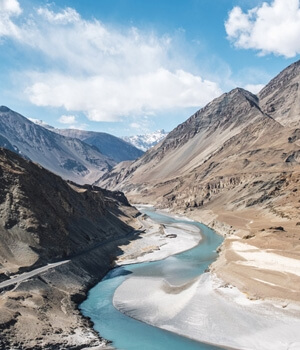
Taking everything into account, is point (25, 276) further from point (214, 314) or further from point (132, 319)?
point (214, 314)

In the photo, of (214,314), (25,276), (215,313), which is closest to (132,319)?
(214,314)

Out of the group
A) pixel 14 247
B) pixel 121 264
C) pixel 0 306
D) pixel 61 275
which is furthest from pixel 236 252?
pixel 0 306

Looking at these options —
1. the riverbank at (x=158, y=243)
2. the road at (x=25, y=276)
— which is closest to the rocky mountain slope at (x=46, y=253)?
the road at (x=25, y=276)

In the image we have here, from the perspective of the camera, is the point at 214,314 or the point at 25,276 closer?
the point at 214,314

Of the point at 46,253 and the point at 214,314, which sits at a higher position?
the point at 46,253

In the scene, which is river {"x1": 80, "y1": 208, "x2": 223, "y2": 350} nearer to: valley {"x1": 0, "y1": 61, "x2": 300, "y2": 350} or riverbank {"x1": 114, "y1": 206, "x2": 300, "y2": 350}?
valley {"x1": 0, "y1": 61, "x2": 300, "y2": 350}

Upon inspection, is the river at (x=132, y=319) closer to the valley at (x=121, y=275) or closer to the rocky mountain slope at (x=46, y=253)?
the valley at (x=121, y=275)
